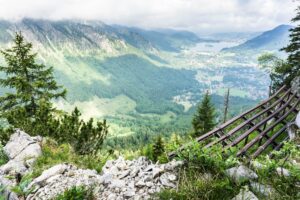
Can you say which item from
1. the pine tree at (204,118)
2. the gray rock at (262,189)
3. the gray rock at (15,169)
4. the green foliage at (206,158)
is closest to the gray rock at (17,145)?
the gray rock at (15,169)

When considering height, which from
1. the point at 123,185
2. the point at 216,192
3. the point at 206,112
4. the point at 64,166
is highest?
the point at 216,192

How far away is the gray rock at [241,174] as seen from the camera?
5208 millimetres

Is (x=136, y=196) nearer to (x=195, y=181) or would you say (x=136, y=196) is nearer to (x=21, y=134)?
(x=195, y=181)

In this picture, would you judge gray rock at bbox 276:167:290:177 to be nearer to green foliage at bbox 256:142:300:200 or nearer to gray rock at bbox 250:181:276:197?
green foliage at bbox 256:142:300:200

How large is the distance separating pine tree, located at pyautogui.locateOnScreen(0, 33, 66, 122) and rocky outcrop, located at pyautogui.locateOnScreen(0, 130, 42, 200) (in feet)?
32.6

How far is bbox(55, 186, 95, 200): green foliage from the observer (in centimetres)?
554

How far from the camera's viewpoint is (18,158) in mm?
10961

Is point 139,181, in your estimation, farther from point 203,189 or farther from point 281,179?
point 281,179

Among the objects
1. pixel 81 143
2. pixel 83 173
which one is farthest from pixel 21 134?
pixel 83 173

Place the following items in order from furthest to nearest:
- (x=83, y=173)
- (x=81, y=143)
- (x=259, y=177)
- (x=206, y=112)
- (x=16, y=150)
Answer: (x=206, y=112), (x=81, y=143), (x=16, y=150), (x=83, y=173), (x=259, y=177)

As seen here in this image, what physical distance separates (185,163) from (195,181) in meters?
0.65

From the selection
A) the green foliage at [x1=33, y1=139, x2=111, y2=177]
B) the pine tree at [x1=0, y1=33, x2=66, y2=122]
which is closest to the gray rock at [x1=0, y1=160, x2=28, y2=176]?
the green foliage at [x1=33, y1=139, x2=111, y2=177]

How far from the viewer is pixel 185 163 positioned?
5617mm

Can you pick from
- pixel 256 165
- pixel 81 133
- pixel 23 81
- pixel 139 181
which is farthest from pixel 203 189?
pixel 23 81
